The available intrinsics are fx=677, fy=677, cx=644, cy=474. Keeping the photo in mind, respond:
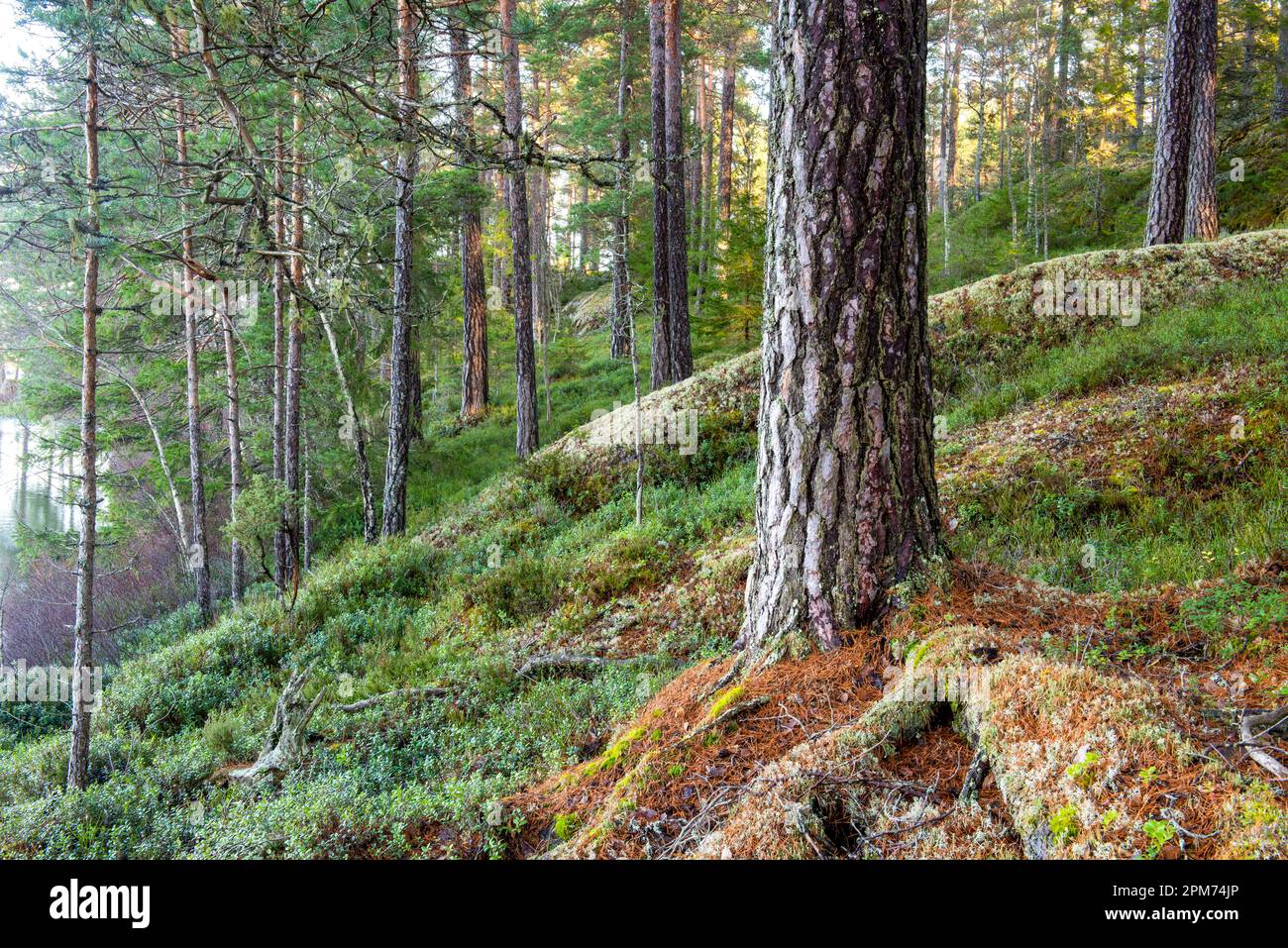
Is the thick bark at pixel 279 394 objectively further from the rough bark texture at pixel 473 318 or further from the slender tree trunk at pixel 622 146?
the slender tree trunk at pixel 622 146

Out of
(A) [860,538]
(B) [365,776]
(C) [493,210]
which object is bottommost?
(B) [365,776]

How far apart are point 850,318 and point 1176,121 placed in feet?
37.4

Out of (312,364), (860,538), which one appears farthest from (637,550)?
(312,364)

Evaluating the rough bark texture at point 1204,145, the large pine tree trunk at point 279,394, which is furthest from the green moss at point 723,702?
the rough bark texture at point 1204,145

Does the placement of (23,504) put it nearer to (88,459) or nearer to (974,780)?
(88,459)

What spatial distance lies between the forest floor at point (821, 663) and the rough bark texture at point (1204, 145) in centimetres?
154

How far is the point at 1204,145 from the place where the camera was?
36.7 feet

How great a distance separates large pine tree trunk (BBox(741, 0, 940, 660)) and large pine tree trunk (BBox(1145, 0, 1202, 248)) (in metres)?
10.6

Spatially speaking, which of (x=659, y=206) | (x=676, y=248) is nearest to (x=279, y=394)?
(x=659, y=206)

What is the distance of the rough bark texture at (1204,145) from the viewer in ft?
36.0

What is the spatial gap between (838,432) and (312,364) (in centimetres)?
1300
